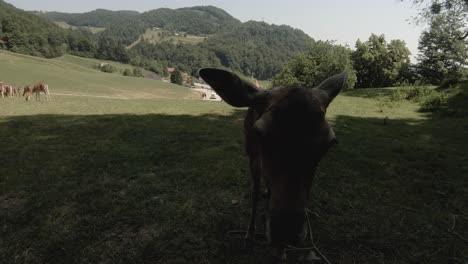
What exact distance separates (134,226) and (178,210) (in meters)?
0.76

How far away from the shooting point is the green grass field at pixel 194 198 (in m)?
4.17

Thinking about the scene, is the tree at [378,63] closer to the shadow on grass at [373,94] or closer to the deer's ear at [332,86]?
the shadow on grass at [373,94]

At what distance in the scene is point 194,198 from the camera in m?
5.61

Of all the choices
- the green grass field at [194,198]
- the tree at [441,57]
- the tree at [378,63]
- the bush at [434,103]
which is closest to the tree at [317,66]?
the tree at [378,63]

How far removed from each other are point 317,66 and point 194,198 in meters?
39.5

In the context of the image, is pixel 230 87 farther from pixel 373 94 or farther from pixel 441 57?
pixel 441 57

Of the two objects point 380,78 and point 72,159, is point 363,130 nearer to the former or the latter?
point 72,159

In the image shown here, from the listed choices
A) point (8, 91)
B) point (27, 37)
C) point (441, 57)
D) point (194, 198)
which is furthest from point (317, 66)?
point (27, 37)

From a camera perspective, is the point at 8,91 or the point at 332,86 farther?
the point at 8,91

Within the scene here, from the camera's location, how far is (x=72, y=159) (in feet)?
25.5

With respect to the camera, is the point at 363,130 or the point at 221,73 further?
the point at 363,130

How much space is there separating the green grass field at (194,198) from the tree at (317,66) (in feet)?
104

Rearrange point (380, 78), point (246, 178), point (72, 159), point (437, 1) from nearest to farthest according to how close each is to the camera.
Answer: point (246, 178)
point (72, 159)
point (437, 1)
point (380, 78)

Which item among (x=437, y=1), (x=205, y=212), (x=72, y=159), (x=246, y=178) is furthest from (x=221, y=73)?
(x=437, y=1)
